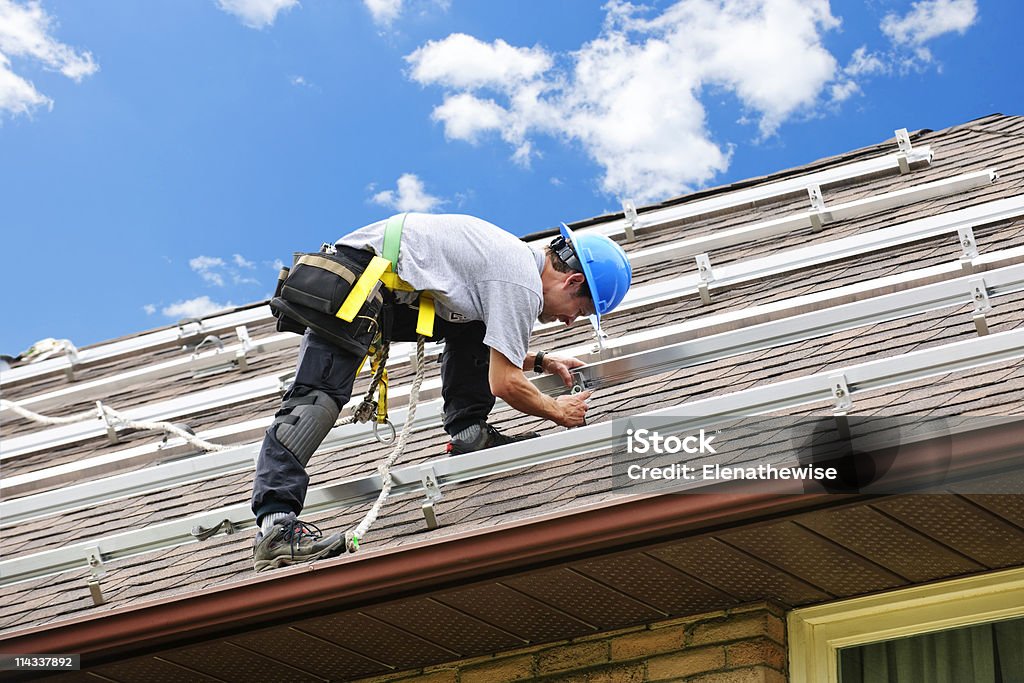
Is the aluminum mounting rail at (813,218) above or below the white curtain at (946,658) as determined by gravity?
above

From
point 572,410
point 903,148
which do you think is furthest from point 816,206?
point 572,410

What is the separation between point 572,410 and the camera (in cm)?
445

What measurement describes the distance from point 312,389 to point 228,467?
2.34 feet

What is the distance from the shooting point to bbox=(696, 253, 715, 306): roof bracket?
6.17 m

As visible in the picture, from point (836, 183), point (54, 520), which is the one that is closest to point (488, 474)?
point (54, 520)

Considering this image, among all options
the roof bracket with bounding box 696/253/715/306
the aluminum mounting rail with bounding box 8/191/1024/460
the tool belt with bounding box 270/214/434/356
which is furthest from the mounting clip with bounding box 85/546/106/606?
the roof bracket with bounding box 696/253/715/306

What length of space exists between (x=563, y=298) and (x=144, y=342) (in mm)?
4775

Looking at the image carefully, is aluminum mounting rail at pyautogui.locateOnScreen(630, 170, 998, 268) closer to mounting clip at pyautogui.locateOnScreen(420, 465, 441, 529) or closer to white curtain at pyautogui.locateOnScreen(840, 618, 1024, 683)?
mounting clip at pyautogui.locateOnScreen(420, 465, 441, 529)

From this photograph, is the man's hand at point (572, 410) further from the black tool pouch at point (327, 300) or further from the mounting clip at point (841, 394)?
the mounting clip at point (841, 394)

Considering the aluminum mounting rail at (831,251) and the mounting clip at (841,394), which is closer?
the mounting clip at (841,394)

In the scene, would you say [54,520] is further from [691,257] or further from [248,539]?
[691,257]

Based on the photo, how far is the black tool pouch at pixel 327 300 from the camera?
426cm

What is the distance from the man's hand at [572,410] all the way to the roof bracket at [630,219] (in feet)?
11.1

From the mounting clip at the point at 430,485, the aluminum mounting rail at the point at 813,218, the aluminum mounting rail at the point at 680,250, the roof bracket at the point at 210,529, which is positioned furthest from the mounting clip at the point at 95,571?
the aluminum mounting rail at the point at 813,218
